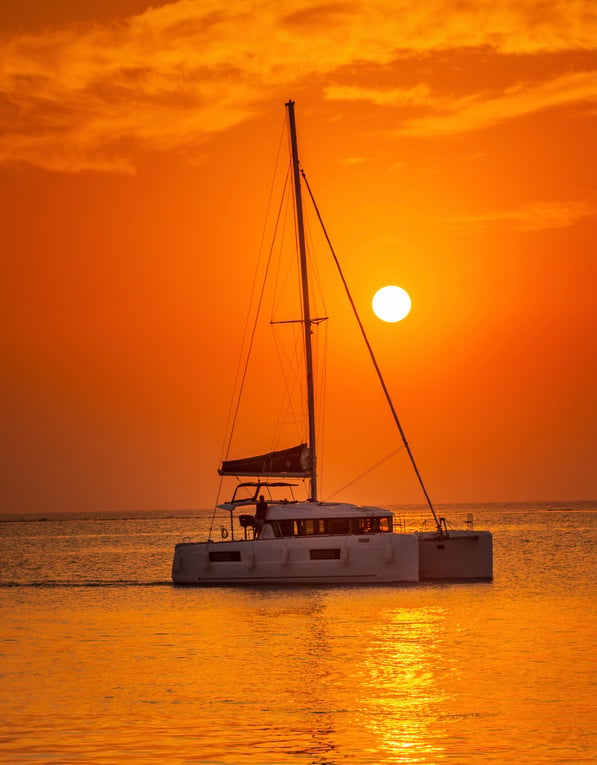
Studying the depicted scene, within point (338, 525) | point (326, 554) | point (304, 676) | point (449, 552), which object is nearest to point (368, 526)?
point (338, 525)

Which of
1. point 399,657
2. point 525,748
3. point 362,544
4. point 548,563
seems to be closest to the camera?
point 525,748

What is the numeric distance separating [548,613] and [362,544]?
9.14 meters

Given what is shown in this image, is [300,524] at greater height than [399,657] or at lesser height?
greater

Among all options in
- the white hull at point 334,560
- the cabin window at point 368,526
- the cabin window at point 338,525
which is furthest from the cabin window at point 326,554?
the cabin window at point 368,526

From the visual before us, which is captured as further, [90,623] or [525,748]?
[90,623]

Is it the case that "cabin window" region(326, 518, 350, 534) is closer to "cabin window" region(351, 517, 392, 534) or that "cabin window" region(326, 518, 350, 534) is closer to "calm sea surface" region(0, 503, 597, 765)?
"cabin window" region(351, 517, 392, 534)

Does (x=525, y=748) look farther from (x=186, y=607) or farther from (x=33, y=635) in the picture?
(x=186, y=607)

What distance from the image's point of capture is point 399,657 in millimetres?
30922

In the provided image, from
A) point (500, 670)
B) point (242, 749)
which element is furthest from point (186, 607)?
point (242, 749)

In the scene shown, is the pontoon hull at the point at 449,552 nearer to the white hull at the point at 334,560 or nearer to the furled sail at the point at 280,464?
the white hull at the point at 334,560

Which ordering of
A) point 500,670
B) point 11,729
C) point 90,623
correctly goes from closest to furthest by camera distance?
point 11,729 → point 500,670 → point 90,623

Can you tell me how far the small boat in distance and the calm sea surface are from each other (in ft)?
3.00

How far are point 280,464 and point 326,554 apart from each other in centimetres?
472

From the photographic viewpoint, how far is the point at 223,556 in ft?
168
